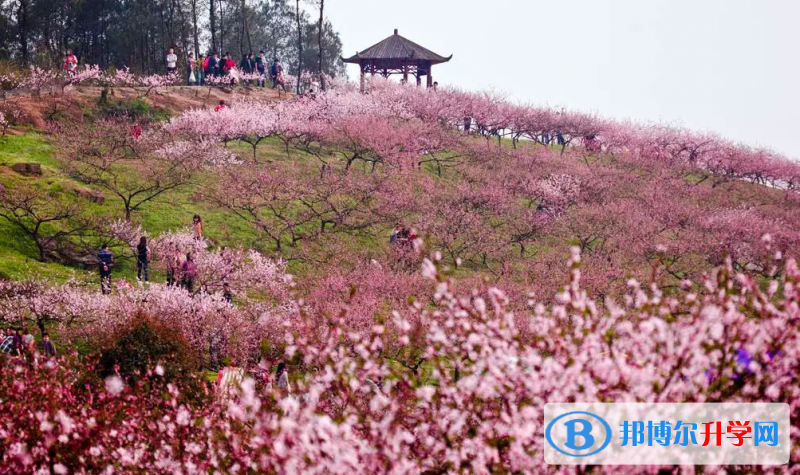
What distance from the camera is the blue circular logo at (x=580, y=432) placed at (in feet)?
24.0

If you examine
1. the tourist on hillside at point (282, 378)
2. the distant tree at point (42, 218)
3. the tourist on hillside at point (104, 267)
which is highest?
the distant tree at point (42, 218)

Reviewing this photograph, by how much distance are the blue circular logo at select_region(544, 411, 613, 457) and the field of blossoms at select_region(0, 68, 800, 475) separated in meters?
0.19

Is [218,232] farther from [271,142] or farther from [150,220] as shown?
[271,142]

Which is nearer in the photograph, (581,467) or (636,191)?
(581,467)

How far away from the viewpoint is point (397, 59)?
52781 mm

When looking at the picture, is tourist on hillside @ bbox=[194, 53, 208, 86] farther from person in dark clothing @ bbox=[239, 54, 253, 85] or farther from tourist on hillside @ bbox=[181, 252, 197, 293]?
tourist on hillside @ bbox=[181, 252, 197, 293]

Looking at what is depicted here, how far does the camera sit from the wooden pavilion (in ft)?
173

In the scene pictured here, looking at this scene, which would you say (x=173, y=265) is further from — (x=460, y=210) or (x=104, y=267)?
(x=460, y=210)

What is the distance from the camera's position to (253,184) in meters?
35.3

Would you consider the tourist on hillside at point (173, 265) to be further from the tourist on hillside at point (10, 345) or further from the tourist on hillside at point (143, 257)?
the tourist on hillside at point (10, 345)

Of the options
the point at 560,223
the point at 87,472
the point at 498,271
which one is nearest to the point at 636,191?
the point at 560,223

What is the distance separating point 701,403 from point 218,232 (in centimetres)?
2571

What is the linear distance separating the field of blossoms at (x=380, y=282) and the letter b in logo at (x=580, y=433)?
10.2 inches

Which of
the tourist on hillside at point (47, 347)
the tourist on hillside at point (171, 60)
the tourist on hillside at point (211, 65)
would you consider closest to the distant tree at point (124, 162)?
the tourist on hillside at point (171, 60)
